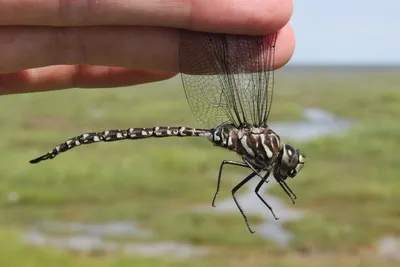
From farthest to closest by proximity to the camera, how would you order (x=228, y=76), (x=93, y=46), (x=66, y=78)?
(x=66, y=78) → (x=228, y=76) → (x=93, y=46)

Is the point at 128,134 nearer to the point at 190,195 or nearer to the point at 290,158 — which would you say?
the point at 290,158

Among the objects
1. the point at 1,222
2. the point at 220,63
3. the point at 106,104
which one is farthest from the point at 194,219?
the point at 106,104

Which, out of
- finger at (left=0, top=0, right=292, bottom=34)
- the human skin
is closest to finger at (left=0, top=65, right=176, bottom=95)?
the human skin

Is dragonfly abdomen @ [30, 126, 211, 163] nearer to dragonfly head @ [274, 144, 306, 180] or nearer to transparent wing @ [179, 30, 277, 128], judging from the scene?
transparent wing @ [179, 30, 277, 128]

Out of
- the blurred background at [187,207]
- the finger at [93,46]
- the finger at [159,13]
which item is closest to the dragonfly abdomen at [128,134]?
the finger at [93,46]

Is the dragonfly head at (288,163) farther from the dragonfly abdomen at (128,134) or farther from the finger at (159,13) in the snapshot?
the finger at (159,13)

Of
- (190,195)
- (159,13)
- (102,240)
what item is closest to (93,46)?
(159,13)

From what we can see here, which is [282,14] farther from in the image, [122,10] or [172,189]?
[172,189]
